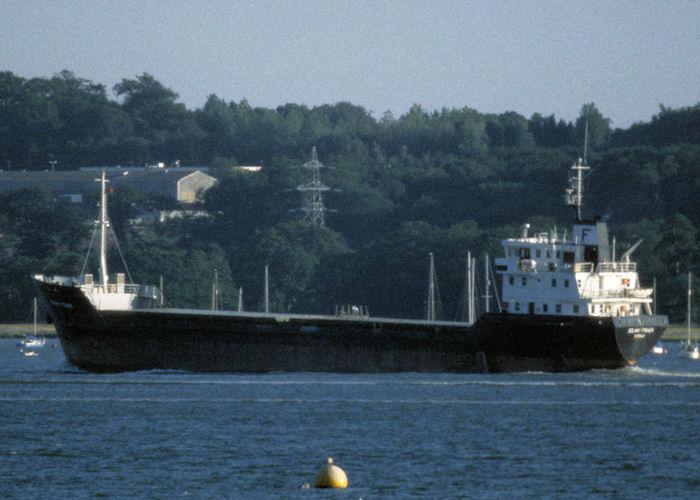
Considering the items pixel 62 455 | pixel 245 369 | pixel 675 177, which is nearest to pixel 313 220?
pixel 675 177

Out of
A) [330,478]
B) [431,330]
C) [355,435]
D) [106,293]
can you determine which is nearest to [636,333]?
[431,330]

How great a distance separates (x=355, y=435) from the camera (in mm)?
62906

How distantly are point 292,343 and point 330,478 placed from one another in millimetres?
35476

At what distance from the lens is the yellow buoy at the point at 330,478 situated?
50781 mm

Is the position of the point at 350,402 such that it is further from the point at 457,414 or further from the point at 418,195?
the point at 418,195

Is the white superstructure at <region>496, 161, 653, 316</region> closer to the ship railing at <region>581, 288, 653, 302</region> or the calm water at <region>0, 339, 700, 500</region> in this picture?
the ship railing at <region>581, 288, 653, 302</region>

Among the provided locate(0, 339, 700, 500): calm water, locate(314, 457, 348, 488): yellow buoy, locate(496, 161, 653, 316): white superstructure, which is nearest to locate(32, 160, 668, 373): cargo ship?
locate(496, 161, 653, 316): white superstructure

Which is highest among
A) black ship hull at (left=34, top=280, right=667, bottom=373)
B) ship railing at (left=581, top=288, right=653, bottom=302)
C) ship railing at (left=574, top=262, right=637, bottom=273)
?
ship railing at (left=574, top=262, right=637, bottom=273)

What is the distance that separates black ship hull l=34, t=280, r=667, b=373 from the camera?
81.3 m

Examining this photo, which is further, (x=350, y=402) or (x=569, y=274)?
(x=569, y=274)

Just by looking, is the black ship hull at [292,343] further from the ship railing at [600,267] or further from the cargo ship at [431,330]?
the ship railing at [600,267]

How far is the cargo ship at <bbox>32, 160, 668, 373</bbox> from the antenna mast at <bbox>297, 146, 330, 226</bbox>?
83.5 meters

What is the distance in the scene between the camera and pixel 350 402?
73438 millimetres

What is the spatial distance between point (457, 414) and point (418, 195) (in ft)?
406
